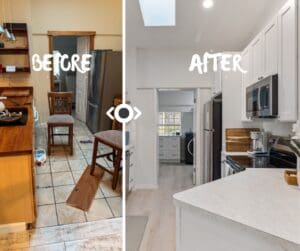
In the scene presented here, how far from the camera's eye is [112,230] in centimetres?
258

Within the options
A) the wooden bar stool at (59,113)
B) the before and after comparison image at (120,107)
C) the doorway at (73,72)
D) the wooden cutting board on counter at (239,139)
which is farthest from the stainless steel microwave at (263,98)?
the wooden bar stool at (59,113)

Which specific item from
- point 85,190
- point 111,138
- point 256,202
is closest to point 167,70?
point 111,138

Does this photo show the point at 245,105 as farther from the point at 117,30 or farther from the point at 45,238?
the point at 45,238

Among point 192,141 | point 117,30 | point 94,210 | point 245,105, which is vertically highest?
point 117,30

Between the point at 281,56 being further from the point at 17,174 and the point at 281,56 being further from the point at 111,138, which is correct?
the point at 17,174

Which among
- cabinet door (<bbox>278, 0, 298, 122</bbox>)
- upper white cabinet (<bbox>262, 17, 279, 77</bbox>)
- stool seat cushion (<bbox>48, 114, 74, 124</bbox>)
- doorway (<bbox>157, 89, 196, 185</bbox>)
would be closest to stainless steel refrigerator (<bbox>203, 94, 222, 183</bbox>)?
doorway (<bbox>157, 89, 196, 185</bbox>)

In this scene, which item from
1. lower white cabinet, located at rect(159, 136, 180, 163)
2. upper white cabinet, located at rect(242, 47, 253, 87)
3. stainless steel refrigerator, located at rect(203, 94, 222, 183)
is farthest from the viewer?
lower white cabinet, located at rect(159, 136, 180, 163)

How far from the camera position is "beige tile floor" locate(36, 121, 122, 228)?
8.15 ft

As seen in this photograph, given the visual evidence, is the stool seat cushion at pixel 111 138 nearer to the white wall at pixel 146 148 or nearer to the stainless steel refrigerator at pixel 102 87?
the stainless steel refrigerator at pixel 102 87

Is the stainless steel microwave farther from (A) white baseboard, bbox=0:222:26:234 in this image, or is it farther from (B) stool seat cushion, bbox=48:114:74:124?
(A) white baseboard, bbox=0:222:26:234

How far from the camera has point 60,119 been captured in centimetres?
256

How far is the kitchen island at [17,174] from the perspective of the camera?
231 centimetres

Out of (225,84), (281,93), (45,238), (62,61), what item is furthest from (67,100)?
(281,93)

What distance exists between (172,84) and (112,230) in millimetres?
1362
